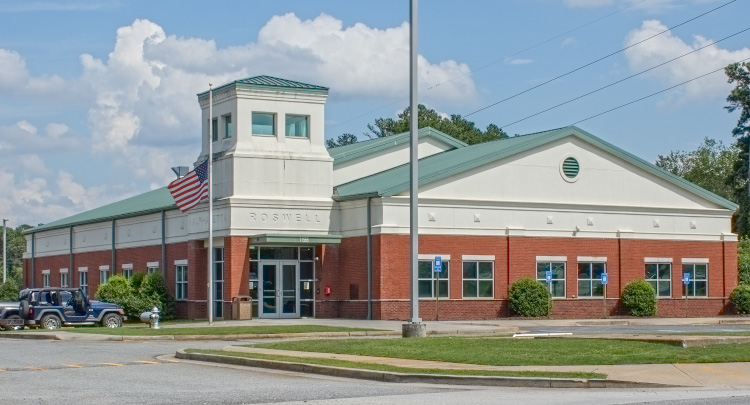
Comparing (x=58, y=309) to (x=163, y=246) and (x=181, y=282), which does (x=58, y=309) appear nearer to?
(x=181, y=282)

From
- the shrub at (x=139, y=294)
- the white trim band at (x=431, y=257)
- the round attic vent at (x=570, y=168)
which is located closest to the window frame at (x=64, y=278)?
the shrub at (x=139, y=294)

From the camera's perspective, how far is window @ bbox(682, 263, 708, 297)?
50.4m

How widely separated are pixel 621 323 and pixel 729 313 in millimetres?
10113

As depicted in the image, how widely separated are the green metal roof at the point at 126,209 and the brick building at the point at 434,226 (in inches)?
195

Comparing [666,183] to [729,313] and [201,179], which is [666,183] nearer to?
[729,313]

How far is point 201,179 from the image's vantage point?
145 feet

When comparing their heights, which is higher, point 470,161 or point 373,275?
point 470,161

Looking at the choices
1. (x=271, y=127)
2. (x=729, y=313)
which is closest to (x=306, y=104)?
(x=271, y=127)

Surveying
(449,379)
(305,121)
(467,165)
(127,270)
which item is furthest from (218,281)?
(449,379)

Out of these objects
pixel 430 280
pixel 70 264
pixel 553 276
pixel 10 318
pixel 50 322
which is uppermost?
pixel 70 264

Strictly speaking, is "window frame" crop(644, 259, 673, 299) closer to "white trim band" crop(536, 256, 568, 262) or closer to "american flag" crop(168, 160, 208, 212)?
"white trim band" crop(536, 256, 568, 262)

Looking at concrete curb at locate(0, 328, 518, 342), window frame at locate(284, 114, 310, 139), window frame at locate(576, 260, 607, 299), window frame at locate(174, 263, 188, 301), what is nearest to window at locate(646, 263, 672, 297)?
window frame at locate(576, 260, 607, 299)

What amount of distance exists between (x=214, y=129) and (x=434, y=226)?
32.1 feet

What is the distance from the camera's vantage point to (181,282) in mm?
50781
